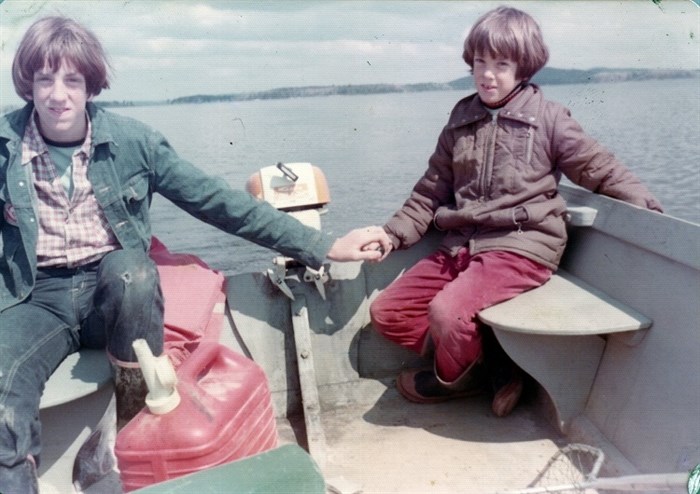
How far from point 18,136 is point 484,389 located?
178 centimetres

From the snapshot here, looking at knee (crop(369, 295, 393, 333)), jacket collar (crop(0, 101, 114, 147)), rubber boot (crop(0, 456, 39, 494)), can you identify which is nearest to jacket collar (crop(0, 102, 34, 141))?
jacket collar (crop(0, 101, 114, 147))

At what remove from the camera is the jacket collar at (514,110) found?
2.33m

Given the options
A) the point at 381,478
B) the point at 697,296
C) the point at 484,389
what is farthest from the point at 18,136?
the point at 697,296

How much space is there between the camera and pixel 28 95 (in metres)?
2.03

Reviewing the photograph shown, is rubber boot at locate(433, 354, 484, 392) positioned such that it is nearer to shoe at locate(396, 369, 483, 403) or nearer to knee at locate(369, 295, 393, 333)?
shoe at locate(396, 369, 483, 403)

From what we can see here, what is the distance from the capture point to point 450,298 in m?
2.23

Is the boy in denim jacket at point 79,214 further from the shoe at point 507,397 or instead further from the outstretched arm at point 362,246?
the shoe at point 507,397

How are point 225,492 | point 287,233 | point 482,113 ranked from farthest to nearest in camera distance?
point 482,113, point 287,233, point 225,492

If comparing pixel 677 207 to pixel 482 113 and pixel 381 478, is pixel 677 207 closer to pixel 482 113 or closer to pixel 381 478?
pixel 482 113

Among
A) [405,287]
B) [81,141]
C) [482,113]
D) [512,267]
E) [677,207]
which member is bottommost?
[677,207]

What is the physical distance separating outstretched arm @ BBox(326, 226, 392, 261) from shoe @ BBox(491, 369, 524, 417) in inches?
25.2

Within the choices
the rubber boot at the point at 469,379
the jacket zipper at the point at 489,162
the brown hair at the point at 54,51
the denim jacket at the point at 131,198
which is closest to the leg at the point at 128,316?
the denim jacket at the point at 131,198

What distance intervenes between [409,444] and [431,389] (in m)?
0.27

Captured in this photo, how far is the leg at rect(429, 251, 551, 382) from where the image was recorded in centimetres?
221
